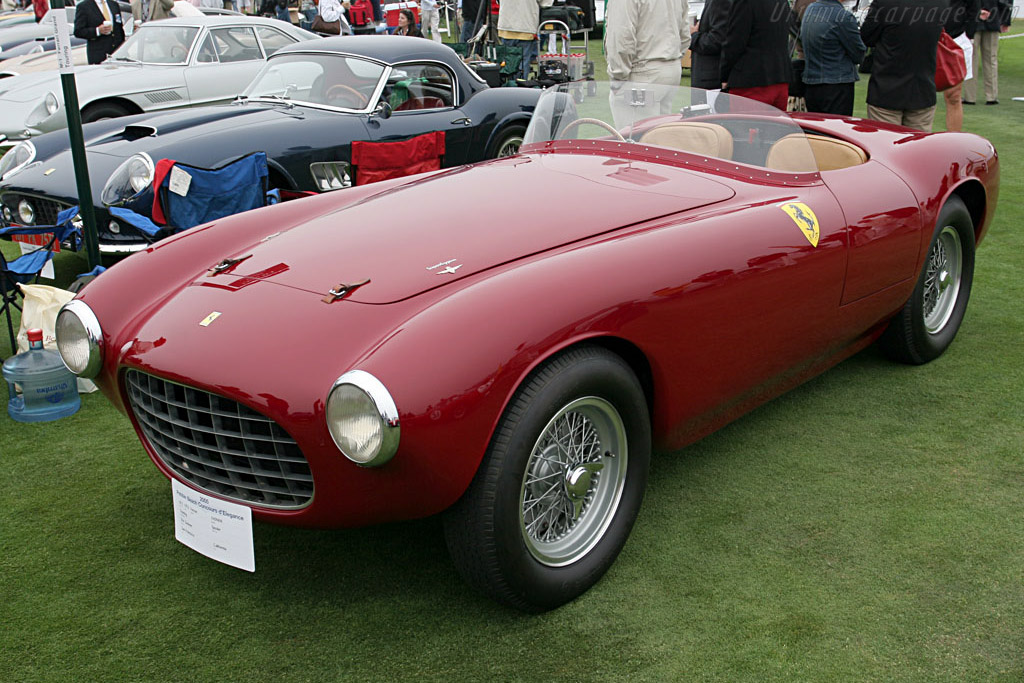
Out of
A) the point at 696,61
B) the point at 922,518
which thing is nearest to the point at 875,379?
the point at 922,518

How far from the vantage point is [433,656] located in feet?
7.60

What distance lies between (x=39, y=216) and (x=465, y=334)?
438 cm

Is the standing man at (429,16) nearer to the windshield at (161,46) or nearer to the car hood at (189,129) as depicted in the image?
the windshield at (161,46)

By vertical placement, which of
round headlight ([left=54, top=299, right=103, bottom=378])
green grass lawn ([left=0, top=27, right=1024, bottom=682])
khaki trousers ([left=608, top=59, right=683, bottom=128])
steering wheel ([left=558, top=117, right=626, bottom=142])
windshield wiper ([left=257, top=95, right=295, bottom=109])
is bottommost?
green grass lawn ([left=0, top=27, right=1024, bottom=682])

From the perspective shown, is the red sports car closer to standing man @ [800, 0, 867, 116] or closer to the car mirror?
the car mirror

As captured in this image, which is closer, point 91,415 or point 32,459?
point 32,459

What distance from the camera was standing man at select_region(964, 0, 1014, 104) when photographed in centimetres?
1049

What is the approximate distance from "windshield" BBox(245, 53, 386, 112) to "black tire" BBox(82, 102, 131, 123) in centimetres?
220

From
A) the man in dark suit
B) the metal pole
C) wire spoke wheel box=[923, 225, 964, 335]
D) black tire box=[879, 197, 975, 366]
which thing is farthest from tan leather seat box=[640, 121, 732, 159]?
the man in dark suit

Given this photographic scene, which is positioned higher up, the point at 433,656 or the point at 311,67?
the point at 311,67

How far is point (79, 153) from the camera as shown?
4.40 meters

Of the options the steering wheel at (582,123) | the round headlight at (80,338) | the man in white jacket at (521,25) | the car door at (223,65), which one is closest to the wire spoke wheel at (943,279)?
the steering wheel at (582,123)

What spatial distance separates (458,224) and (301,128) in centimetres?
Result: 353

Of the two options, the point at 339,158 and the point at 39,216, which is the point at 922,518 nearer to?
the point at 339,158
